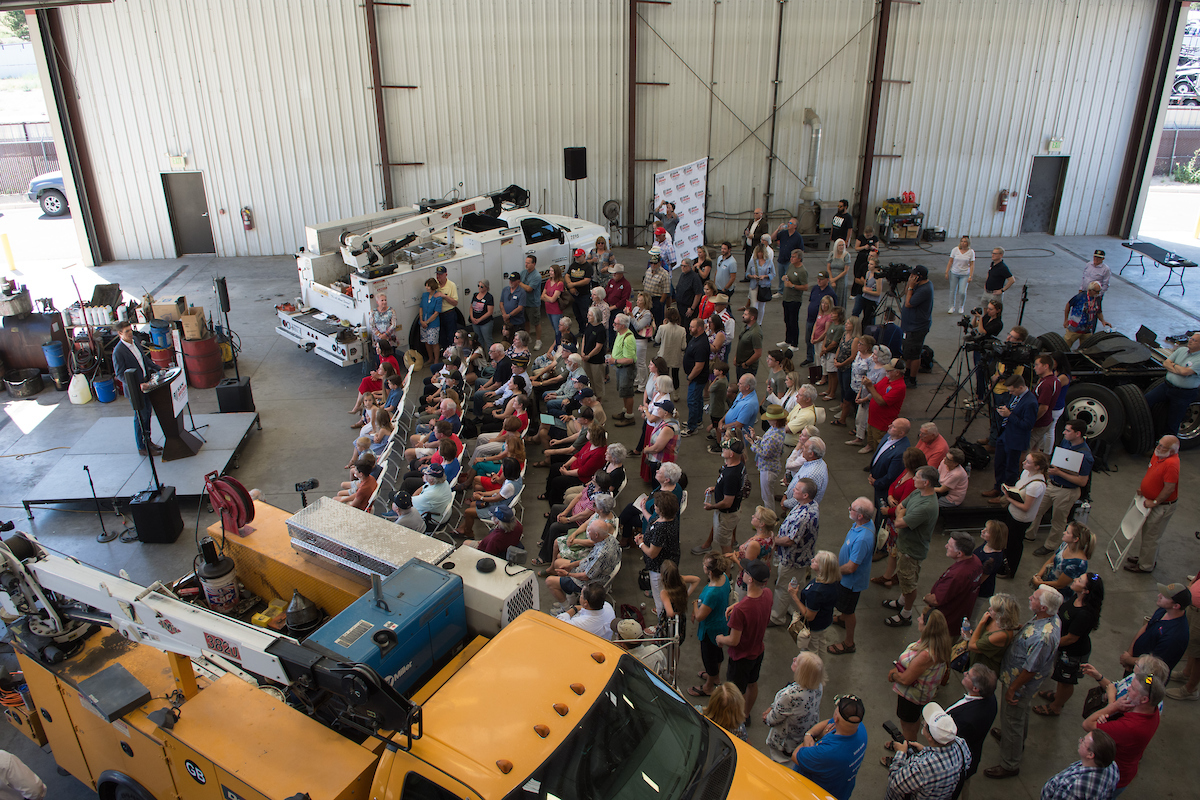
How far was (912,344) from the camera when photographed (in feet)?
37.4

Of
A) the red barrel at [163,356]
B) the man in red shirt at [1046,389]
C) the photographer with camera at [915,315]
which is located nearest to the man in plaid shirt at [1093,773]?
the man in red shirt at [1046,389]

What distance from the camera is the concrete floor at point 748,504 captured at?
19.2 ft

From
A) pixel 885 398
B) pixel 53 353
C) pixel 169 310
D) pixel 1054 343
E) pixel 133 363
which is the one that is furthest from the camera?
pixel 169 310

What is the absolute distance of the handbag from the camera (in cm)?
601

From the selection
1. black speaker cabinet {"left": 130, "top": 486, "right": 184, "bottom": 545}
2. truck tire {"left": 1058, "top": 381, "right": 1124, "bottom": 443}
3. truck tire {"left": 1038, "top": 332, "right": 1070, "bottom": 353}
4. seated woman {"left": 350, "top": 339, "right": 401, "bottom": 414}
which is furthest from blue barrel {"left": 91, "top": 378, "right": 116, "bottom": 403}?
truck tire {"left": 1038, "top": 332, "right": 1070, "bottom": 353}

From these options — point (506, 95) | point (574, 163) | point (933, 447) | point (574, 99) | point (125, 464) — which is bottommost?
point (125, 464)

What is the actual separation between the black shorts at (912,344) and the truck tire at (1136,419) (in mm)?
2539

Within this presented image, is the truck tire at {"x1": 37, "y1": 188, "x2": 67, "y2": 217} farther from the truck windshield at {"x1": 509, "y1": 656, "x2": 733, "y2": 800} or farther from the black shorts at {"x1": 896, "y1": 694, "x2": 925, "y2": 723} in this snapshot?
the black shorts at {"x1": 896, "y1": 694, "x2": 925, "y2": 723}

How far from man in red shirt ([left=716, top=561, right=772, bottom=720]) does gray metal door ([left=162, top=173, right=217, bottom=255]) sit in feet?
59.3

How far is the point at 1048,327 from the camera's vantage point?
1430 cm

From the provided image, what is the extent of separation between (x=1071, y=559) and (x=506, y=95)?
16.3 meters

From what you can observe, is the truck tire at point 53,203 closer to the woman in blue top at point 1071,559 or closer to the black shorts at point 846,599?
the black shorts at point 846,599

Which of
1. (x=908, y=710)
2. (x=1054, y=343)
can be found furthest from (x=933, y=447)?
(x=1054, y=343)

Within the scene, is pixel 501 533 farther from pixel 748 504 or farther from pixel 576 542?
pixel 748 504
